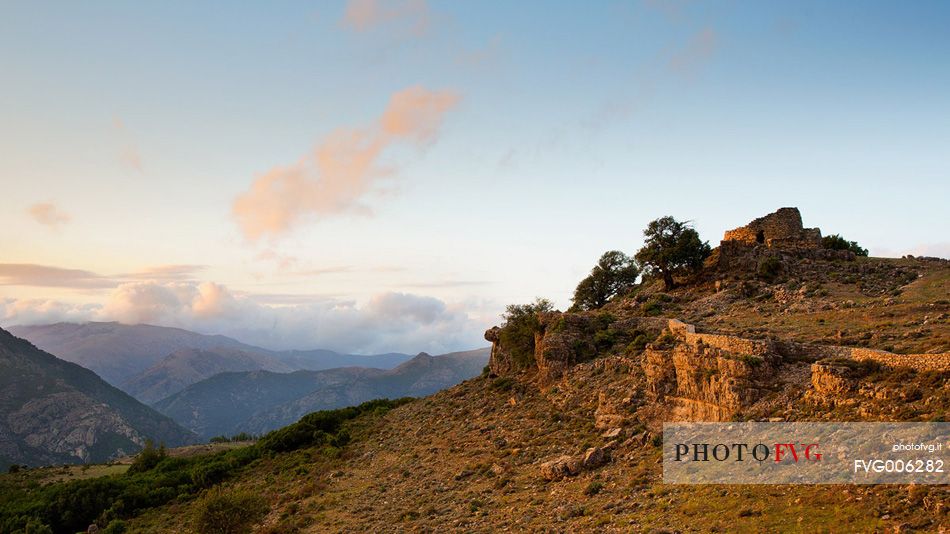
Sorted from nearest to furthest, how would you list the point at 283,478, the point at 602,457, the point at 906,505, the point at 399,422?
the point at 906,505, the point at 602,457, the point at 283,478, the point at 399,422

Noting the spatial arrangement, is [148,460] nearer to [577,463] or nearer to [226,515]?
[226,515]

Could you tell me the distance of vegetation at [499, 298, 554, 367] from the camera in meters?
50.6

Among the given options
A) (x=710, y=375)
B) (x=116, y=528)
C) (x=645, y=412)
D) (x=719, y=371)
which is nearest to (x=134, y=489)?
(x=116, y=528)

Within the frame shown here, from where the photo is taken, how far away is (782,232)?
5700 centimetres

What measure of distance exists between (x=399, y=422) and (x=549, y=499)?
29.7m

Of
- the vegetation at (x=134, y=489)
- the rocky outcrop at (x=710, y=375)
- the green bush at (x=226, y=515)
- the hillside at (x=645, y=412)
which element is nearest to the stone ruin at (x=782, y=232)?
the hillside at (x=645, y=412)

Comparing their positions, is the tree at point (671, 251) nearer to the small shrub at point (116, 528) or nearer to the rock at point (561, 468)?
the rock at point (561, 468)

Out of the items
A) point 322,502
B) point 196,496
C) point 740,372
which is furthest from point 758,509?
point 196,496

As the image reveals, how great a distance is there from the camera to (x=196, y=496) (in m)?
49.8

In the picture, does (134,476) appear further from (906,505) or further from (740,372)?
(906,505)

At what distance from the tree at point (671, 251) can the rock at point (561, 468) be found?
112 feet

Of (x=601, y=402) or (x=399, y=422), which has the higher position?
(x=601, y=402)

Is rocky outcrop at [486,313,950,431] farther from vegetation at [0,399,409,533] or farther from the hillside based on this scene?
vegetation at [0,399,409,533]

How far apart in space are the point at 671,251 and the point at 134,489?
5731cm
